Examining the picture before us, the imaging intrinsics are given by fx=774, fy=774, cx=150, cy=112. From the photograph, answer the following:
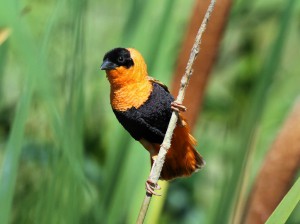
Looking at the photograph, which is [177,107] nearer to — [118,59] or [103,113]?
[118,59]

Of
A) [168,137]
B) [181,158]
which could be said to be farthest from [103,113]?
[168,137]

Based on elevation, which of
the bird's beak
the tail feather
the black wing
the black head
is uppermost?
the black head

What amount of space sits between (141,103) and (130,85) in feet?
0.14

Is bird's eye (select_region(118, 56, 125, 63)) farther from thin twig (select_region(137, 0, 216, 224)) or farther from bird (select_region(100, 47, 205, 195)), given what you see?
thin twig (select_region(137, 0, 216, 224))

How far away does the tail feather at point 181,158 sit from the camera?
1.27 meters

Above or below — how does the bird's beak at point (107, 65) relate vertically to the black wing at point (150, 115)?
above

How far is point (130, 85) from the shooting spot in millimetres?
1165

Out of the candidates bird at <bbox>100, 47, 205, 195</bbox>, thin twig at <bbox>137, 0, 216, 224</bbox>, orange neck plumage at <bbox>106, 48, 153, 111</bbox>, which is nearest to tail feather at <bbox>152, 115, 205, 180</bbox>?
bird at <bbox>100, 47, 205, 195</bbox>

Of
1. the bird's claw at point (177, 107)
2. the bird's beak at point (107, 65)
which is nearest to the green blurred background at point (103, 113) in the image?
the bird's beak at point (107, 65)

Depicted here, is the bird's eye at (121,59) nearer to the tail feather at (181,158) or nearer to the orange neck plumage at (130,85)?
the orange neck plumage at (130,85)

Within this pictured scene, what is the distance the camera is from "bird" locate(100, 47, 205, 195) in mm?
1156

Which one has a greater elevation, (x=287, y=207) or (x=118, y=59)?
(x=118, y=59)

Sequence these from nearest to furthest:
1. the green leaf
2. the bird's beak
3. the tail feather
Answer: the green leaf < the bird's beak < the tail feather

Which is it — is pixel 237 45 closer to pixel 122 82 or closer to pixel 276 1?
pixel 276 1
